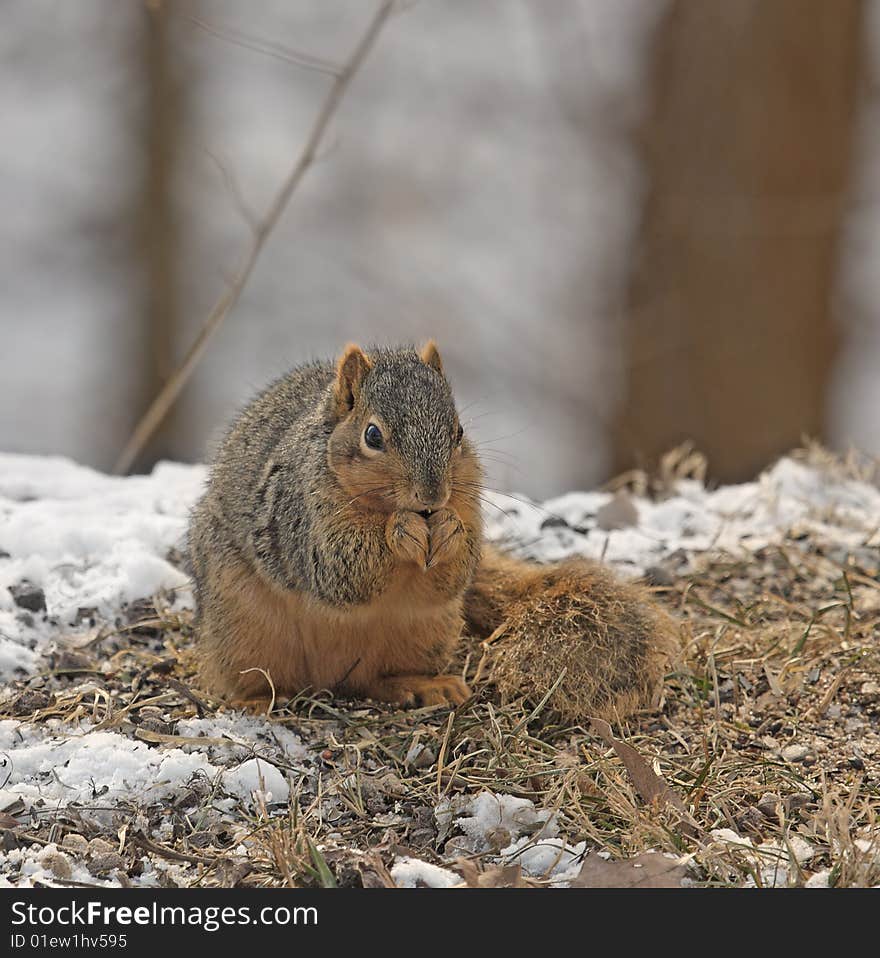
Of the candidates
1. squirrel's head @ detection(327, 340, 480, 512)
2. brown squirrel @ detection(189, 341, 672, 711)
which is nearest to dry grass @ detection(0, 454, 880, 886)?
brown squirrel @ detection(189, 341, 672, 711)

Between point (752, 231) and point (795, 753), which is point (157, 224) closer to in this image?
point (752, 231)

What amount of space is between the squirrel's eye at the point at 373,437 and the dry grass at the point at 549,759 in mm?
633

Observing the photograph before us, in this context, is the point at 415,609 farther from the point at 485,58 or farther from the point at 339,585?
the point at 485,58

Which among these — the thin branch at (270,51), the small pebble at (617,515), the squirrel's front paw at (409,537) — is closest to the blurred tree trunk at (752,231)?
the small pebble at (617,515)

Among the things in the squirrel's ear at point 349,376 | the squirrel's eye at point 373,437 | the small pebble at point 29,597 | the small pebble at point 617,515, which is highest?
the squirrel's ear at point 349,376

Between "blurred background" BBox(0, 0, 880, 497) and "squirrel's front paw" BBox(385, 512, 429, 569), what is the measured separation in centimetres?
466

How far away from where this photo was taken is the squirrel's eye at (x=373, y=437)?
299 cm

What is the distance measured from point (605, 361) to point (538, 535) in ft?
14.1

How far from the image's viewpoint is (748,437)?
315 inches

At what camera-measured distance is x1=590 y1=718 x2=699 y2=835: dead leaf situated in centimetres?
259

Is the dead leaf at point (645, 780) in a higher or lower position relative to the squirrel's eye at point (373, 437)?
lower

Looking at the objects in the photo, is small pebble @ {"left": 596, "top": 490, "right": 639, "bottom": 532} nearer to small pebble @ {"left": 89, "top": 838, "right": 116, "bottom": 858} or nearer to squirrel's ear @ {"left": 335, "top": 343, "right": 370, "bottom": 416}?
squirrel's ear @ {"left": 335, "top": 343, "right": 370, "bottom": 416}

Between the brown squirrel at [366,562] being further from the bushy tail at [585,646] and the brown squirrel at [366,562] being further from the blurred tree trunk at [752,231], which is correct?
the blurred tree trunk at [752,231]
